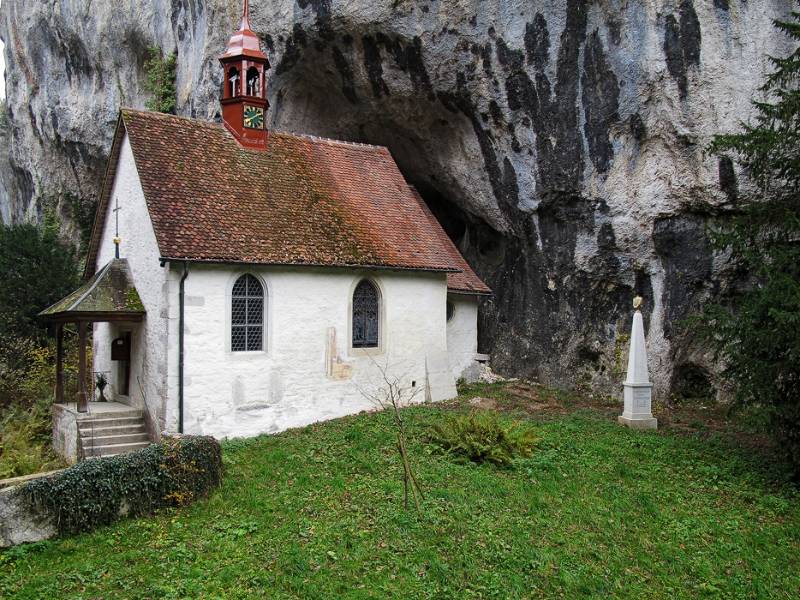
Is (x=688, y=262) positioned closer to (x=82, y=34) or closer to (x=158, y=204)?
(x=158, y=204)

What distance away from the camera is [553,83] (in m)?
18.7

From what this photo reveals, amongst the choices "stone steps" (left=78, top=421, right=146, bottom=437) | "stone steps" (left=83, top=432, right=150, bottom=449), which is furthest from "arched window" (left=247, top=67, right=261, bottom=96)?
"stone steps" (left=83, top=432, right=150, bottom=449)

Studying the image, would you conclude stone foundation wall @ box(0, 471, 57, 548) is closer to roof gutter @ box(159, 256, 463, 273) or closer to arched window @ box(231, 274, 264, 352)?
roof gutter @ box(159, 256, 463, 273)

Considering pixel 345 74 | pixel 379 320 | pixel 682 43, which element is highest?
pixel 345 74

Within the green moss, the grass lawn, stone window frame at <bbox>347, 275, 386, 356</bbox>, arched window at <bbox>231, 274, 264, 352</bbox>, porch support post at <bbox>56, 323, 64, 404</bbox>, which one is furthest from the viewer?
stone window frame at <bbox>347, 275, 386, 356</bbox>

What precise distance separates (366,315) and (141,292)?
5.34m

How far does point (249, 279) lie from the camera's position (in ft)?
49.2

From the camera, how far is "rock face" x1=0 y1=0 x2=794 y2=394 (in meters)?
16.8

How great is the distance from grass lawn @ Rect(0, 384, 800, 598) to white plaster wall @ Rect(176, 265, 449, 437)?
2.27 metres

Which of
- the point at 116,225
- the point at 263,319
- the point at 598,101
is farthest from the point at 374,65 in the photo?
the point at 263,319

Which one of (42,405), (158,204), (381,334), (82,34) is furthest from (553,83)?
(82,34)

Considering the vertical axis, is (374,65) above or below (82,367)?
above

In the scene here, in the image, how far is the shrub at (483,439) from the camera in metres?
11.9

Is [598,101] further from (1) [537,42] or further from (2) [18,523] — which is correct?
(2) [18,523]
